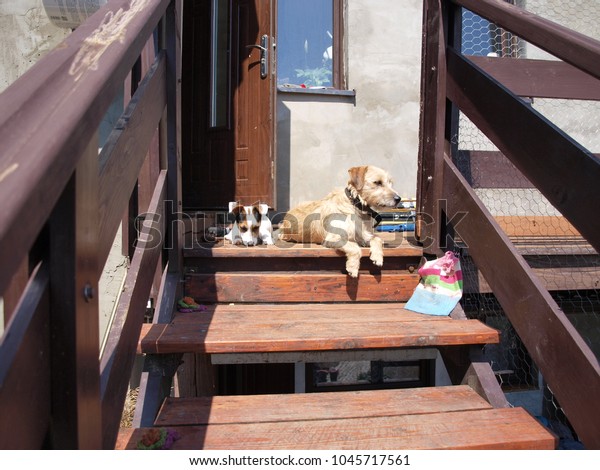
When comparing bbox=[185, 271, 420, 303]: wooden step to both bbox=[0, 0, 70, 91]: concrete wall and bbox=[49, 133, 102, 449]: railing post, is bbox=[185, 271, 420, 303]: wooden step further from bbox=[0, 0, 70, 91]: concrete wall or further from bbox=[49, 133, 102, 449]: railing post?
bbox=[0, 0, 70, 91]: concrete wall

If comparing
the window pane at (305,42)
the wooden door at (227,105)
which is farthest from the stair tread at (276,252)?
the window pane at (305,42)

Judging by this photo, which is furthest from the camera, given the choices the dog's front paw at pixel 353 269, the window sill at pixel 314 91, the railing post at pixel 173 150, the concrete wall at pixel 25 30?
the window sill at pixel 314 91

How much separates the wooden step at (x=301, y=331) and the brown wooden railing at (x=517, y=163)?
0.88 ft

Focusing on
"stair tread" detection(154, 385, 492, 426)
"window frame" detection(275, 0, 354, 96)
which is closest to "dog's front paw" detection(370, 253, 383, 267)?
"stair tread" detection(154, 385, 492, 426)

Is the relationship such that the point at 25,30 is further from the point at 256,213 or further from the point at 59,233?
the point at 59,233

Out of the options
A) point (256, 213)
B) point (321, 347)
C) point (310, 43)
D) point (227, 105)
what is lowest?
point (321, 347)

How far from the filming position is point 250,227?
143 inches

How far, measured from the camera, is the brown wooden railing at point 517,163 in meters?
1.38

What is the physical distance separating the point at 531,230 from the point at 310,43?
4.16 meters

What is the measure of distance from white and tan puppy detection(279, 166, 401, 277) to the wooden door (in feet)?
3.88

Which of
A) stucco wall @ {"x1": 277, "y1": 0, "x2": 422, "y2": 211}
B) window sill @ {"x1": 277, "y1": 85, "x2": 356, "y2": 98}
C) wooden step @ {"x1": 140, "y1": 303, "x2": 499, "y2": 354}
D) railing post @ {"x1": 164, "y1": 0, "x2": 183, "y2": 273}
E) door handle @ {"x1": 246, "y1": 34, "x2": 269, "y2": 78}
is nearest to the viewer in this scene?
wooden step @ {"x1": 140, "y1": 303, "x2": 499, "y2": 354}

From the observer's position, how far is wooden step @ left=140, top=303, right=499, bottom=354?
5.59 ft

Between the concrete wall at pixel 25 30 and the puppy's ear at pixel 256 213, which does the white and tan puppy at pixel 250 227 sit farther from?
the concrete wall at pixel 25 30

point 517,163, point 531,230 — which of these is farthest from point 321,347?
point 531,230
